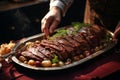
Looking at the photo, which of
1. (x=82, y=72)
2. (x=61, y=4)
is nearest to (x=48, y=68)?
(x=82, y=72)

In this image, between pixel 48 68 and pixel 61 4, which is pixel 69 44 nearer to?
pixel 48 68

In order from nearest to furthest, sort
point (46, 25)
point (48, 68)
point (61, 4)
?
point (48, 68)
point (46, 25)
point (61, 4)

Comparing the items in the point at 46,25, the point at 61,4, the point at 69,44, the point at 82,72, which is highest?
the point at 61,4

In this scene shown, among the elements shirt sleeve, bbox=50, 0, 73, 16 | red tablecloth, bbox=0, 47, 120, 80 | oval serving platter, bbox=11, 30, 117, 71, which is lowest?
red tablecloth, bbox=0, 47, 120, 80

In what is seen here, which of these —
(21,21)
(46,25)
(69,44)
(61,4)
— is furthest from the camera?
(21,21)

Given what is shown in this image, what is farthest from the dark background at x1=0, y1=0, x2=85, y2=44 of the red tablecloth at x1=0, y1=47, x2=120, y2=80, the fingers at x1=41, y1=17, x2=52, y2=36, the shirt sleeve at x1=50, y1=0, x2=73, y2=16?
the red tablecloth at x1=0, y1=47, x2=120, y2=80

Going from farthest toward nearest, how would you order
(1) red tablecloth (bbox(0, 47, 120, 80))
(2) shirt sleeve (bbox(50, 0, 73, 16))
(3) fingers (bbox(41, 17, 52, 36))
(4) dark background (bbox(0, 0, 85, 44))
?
(4) dark background (bbox(0, 0, 85, 44)) → (2) shirt sleeve (bbox(50, 0, 73, 16)) → (3) fingers (bbox(41, 17, 52, 36)) → (1) red tablecloth (bbox(0, 47, 120, 80))

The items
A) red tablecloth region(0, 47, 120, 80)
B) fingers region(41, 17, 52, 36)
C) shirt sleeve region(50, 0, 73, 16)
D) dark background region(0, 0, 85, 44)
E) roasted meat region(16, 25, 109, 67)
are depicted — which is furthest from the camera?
dark background region(0, 0, 85, 44)

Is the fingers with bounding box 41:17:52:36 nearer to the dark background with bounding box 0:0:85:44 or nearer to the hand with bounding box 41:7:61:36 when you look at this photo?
the hand with bounding box 41:7:61:36

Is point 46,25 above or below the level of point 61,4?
below
